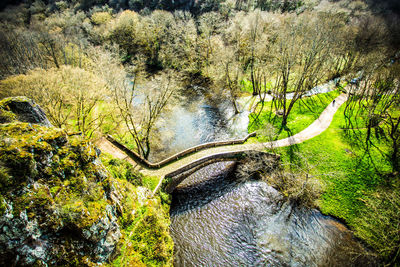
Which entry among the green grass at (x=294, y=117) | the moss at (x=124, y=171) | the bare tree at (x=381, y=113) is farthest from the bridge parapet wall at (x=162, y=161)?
the bare tree at (x=381, y=113)

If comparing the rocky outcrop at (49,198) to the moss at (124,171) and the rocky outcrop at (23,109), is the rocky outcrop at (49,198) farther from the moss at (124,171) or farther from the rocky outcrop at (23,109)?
the moss at (124,171)

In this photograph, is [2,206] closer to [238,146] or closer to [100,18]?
[238,146]

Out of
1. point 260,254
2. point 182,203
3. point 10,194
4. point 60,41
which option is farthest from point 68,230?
point 60,41

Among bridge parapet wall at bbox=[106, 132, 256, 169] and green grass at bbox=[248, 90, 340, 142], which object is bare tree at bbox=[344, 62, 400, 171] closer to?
green grass at bbox=[248, 90, 340, 142]

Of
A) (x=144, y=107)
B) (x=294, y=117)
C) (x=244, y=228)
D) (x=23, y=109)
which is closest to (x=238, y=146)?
(x=244, y=228)

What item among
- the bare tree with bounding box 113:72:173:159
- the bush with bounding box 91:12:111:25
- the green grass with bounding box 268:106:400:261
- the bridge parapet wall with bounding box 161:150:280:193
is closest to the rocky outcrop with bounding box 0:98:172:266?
the bridge parapet wall with bounding box 161:150:280:193

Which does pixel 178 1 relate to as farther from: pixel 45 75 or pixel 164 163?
pixel 164 163

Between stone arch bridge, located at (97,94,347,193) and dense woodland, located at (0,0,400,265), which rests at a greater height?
dense woodland, located at (0,0,400,265)
